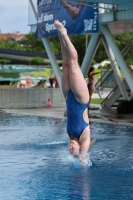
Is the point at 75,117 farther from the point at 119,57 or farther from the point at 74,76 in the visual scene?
the point at 119,57

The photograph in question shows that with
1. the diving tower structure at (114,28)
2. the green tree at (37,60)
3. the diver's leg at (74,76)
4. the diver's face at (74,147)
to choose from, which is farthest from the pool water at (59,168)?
the green tree at (37,60)

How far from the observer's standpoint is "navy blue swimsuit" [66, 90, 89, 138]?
31.2ft

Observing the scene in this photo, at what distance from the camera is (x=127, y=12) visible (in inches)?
711

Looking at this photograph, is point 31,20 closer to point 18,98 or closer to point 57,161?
point 18,98

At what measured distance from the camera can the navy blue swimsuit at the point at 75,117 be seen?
9523 mm

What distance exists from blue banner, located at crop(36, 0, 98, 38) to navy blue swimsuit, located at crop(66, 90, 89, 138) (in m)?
9.75

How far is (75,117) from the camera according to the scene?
9.61 metres

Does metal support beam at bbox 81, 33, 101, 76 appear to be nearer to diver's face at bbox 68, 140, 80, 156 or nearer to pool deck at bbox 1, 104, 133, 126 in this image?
pool deck at bbox 1, 104, 133, 126

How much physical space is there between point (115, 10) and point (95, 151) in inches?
305

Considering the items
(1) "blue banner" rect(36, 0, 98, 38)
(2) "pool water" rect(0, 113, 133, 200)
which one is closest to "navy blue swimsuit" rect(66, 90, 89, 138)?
(2) "pool water" rect(0, 113, 133, 200)

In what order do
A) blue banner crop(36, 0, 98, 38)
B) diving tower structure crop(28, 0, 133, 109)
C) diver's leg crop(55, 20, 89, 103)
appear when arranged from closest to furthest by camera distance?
diver's leg crop(55, 20, 89, 103) < diving tower structure crop(28, 0, 133, 109) < blue banner crop(36, 0, 98, 38)

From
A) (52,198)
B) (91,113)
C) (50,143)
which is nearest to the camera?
(52,198)

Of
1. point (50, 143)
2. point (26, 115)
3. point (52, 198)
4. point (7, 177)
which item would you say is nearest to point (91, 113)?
point (26, 115)

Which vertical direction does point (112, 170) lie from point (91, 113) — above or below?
above
